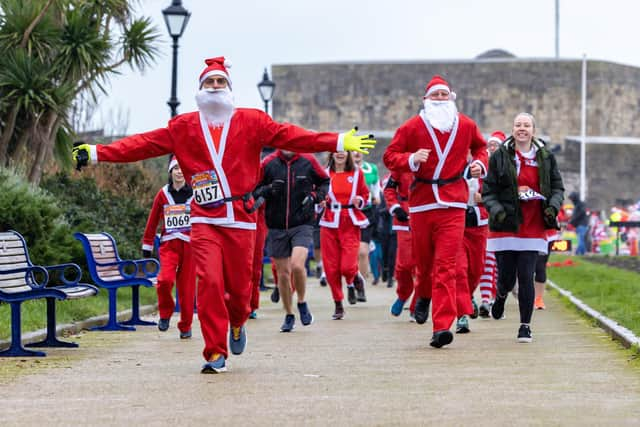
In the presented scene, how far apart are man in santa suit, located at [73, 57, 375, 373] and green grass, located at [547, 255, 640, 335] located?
3517mm

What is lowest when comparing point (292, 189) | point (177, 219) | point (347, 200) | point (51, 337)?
point (51, 337)

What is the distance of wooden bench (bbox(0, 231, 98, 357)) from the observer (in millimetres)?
11109

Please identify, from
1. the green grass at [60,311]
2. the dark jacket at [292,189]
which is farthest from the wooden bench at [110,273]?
the dark jacket at [292,189]

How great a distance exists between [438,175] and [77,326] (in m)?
4.21

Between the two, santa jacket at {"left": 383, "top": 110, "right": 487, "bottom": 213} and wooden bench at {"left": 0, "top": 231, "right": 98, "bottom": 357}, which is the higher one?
santa jacket at {"left": 383, "top": 110, "right": 487, "bottom": 213}

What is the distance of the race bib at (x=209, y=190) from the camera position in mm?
9719

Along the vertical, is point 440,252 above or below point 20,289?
above

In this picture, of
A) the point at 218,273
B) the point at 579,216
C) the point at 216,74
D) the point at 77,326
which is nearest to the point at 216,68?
the point at 216,74

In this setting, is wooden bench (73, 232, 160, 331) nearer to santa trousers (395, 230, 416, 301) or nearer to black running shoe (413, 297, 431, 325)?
santa trousers (395, 230, 416, 301)

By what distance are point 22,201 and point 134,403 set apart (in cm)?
850

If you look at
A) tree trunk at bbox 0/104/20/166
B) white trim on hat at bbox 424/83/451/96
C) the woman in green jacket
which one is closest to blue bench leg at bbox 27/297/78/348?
white trim on hat at bbox 424/83/451/96

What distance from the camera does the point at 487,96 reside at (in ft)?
232

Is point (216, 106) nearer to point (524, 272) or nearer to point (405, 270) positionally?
point (524, 272)

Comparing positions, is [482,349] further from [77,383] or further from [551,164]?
[77,383]
